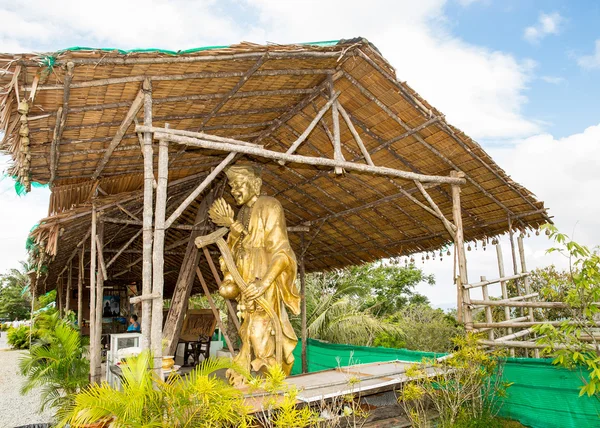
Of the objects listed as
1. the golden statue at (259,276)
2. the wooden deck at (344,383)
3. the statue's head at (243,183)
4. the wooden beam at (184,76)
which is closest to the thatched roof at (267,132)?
the wooden beam at (184,76)

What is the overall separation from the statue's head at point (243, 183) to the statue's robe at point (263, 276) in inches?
6.9

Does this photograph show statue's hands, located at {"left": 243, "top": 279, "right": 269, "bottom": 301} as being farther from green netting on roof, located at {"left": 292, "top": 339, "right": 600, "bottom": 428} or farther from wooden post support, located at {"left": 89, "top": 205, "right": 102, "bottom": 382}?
wooden post support, located at {"left": 89, "top": 205, "right": 102, "bottom": 382}

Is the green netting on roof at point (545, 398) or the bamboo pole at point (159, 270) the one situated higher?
the bamboo pole at point (159, 270)

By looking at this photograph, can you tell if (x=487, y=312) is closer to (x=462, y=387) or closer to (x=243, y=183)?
(x=462, y=387)

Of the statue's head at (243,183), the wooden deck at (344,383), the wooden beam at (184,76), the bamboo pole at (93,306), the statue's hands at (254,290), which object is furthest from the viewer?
the bamboo pole at (93,306)

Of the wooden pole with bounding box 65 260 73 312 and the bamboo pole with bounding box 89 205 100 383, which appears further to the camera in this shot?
the wooden pole with bounding box 65 260 73 312

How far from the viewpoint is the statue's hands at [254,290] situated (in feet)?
19.2

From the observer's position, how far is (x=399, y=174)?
5938 millimetres

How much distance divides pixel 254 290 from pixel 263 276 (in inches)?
11.7

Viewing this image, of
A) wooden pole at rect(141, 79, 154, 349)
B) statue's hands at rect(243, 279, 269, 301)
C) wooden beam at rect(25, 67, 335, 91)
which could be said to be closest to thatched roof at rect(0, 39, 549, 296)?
wooden beam at rect(25, 67, 335, 91)

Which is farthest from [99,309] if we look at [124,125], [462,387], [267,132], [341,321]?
[462,387]

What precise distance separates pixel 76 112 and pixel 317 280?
12507 mm

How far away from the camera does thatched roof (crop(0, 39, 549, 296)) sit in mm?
4223

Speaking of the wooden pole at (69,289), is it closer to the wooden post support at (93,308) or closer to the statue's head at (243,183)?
the wooden post support at (93,308)
